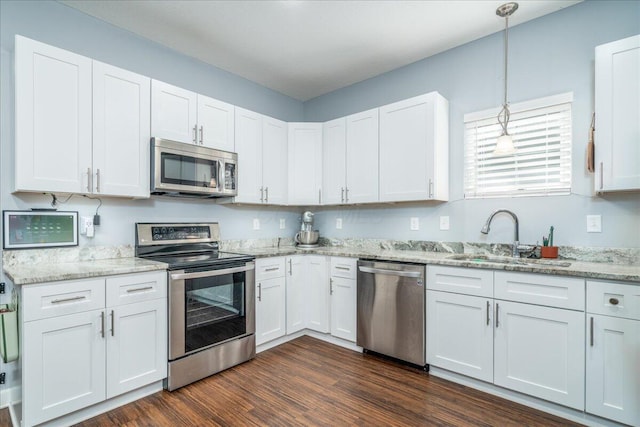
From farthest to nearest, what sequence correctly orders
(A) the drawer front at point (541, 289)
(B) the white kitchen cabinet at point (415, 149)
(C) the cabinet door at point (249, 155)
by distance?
(C) the cabinet door at point (249, 155)
(B) the white kitchen cabinet at point (415, 149)
(A) the drawer front at point (541, 289)

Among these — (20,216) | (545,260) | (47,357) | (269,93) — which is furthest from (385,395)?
(269,93)

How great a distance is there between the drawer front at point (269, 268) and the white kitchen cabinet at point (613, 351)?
2.33 metres

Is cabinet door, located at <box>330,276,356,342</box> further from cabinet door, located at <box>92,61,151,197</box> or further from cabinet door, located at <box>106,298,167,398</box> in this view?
cabinet door, located at <box>92,61,151,197</box>

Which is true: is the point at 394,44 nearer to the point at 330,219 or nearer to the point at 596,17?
the point at 596,17

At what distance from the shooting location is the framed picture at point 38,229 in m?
2.07

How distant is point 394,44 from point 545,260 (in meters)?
2.22

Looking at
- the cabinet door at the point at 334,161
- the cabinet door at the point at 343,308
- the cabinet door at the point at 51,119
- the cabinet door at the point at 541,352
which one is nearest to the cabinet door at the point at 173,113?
the cabinet door at the point at 51,119

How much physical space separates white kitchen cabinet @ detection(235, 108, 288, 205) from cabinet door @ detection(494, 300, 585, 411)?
235cm

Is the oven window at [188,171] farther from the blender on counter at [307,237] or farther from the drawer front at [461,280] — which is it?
the drawer front at [461,280]

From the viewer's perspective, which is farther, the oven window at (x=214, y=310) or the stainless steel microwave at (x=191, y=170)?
the stainless steel microwave at (x=191, y=170)

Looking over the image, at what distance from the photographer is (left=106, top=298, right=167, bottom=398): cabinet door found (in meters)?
2.00

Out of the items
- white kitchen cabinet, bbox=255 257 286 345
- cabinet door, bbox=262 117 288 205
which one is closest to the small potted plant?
white kitchen cabinet, bbox=255 257 286 345

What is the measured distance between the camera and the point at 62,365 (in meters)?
1.80

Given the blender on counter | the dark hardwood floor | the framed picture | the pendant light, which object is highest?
the pendant light
